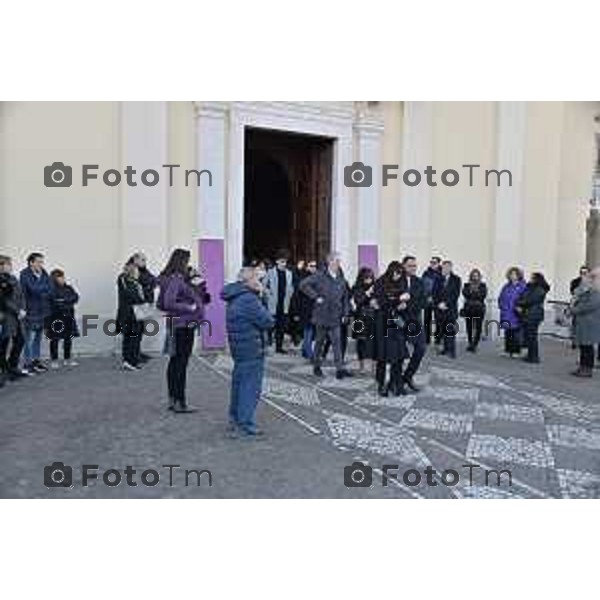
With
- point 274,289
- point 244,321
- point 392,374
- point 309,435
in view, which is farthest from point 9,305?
point 392,374

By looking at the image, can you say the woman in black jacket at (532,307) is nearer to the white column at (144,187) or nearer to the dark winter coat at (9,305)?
the white column at (144,187)

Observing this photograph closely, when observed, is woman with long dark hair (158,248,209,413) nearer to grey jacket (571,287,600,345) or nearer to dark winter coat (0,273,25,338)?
dark winter coat (0,273,25,338)

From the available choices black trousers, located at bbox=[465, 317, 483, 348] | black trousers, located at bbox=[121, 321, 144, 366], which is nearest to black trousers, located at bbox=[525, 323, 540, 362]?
black trousers, located at bbox=[465, 317, 483, 348]

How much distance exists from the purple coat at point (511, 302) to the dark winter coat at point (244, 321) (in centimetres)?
626

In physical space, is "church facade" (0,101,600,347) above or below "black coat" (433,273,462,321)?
above

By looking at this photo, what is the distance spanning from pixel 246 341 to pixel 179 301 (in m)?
0.94

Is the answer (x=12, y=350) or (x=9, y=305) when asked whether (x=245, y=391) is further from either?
(x=12, y=350)

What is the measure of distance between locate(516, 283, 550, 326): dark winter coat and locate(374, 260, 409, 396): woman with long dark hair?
3.70m

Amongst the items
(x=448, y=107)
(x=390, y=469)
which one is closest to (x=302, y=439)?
(x=390, y=469)

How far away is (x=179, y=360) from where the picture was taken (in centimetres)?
652

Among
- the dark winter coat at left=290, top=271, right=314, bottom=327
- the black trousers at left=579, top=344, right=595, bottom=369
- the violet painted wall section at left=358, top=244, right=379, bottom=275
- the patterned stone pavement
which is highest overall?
the violet painted wall section at left=358, top=244, right=379, bottom=275

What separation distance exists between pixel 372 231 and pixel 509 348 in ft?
10.5

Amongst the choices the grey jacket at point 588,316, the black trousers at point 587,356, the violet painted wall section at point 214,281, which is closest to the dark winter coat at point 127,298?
the violet painted wall section at point 214,281

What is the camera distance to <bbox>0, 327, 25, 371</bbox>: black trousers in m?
7.90
